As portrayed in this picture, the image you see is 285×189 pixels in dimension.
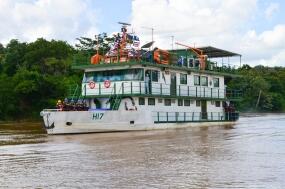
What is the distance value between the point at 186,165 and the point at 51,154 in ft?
19.3

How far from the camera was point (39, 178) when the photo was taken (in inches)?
500

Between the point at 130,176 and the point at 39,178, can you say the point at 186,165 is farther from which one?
the point at 39,178

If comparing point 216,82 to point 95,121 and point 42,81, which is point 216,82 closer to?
point 95,121

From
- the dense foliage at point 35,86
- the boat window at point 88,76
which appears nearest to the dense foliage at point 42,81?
the dense foliage at point 35,86

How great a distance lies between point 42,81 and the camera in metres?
56.8

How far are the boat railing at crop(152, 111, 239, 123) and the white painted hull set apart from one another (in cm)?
103

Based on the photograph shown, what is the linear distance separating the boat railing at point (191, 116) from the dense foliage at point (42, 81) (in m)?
20.4

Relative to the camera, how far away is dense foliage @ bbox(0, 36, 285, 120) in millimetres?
56219

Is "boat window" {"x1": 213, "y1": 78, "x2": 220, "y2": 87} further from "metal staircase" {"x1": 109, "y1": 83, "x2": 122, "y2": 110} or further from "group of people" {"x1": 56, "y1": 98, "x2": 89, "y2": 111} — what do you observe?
"group of people" {"x1": 56, "y1": 98, "x2": 89, "y2": 111}

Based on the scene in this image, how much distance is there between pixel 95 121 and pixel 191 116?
10071 mm

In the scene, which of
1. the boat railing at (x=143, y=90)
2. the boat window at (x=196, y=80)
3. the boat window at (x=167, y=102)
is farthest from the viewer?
the boat window at (x=196, y=80)

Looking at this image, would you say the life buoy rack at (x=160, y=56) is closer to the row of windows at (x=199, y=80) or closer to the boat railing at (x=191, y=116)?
the row of windows at (x=199, y=80)

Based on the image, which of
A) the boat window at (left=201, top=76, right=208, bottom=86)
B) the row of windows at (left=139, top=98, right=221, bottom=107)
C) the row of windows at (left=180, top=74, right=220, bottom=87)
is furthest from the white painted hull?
the boat window at (left=201, top=76, right=208, bottom=86)

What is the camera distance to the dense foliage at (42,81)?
184ft
